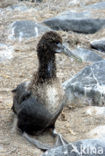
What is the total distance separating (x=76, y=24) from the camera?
10.4m

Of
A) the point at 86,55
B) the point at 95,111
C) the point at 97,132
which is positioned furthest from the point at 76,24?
the point at 97,132

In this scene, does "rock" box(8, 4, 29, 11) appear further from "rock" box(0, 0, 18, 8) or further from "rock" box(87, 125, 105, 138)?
"rock" box(87, 125, 105, 138)

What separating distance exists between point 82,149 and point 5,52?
5.06 m

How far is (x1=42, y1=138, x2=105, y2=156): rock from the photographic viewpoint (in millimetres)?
4302

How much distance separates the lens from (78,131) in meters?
6.08

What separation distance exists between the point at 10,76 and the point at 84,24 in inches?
124

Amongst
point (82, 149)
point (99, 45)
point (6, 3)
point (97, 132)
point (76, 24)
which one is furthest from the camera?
point (6, 3)

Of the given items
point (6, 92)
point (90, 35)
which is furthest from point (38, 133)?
point (90, 35)

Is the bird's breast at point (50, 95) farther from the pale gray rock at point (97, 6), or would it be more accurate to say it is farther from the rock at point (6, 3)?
the rock at point (6, 3)

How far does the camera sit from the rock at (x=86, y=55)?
347 inches

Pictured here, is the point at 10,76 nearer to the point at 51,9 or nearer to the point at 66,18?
the point at 66,18

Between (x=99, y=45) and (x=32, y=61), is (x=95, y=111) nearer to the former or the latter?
(x=32, y=61)

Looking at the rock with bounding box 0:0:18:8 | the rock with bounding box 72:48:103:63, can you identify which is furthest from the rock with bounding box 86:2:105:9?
the rock with bounding box 72:48:103:63

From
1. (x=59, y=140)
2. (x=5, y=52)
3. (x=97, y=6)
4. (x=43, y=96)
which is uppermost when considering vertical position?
(x=43, y=96)
